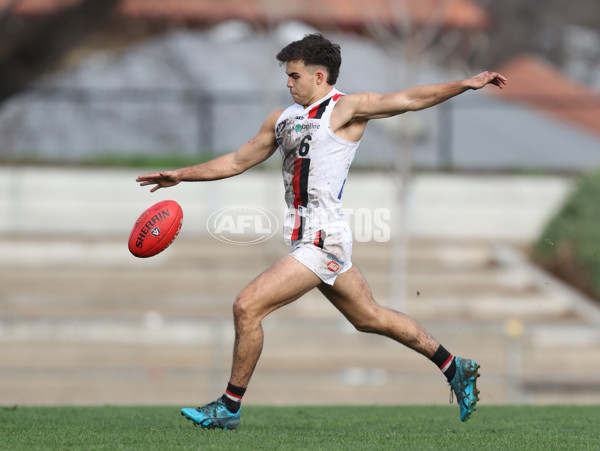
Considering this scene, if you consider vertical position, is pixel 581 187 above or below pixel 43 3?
below

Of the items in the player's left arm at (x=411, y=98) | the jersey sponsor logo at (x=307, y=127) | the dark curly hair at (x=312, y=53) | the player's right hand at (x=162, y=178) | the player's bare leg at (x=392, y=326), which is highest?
the dark curly hair at (x=312, y=53)

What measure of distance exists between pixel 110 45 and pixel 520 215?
8772 millimetres

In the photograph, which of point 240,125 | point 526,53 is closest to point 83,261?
point 240,125

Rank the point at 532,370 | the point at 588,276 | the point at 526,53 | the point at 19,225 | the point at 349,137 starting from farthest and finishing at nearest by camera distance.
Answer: the point at 526,53 < the point at 19,225 < the point at 588,276 < the point at 532,370 < the point at 349,137

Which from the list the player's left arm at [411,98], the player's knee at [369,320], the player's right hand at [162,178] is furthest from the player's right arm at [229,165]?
the player's knee at [369,320]

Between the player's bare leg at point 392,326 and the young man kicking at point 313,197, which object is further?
the player's bare leg at point 392,326

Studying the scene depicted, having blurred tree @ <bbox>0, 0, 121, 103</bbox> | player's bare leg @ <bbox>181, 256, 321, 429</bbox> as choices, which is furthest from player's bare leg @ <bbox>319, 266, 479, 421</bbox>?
blurred tree @ <bbox>0, 0, 121, 103</bbox>

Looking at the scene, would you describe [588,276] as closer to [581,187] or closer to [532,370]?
[581,187]

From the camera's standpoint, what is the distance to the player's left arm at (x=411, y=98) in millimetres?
5906

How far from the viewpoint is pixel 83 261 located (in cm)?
1722

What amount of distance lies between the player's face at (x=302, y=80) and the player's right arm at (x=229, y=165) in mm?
204

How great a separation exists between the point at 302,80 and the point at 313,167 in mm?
524

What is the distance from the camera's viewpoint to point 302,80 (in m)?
6.17

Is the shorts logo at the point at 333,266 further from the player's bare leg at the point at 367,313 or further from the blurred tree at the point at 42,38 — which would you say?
the blurred tree at the point at 42,38
